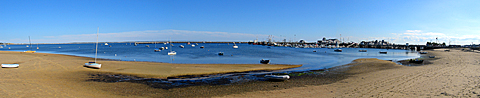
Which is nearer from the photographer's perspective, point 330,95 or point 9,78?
point 330,95

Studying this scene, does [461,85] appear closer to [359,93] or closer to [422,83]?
[422,83]

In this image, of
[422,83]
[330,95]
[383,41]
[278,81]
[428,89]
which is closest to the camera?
[330,95]

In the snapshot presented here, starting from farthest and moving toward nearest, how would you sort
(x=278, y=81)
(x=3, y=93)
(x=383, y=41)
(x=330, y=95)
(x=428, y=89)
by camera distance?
(x=383, y=41) → (x=278, y=81) → (x=428, y=89) → (x=330, y=95) → (x=3, y=93)

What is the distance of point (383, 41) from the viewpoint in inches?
6885

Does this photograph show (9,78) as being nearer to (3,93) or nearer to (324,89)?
(3,93)

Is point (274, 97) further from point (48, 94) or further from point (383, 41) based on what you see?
point (383, 41)

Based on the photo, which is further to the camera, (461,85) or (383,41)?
(383,41)

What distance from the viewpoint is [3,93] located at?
425 inches

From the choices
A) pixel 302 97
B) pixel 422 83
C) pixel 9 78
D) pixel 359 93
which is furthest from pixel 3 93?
pixel 422 83

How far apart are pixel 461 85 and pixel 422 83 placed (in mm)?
1806

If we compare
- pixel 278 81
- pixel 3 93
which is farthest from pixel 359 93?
pixel 3 93

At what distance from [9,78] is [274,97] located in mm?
16778

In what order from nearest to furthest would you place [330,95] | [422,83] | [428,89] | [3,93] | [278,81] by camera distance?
[3,93], [330,95], [428,89], [422,83], [278,81]

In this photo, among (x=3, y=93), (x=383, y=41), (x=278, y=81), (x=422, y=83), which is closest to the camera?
(x=3, y=93)
